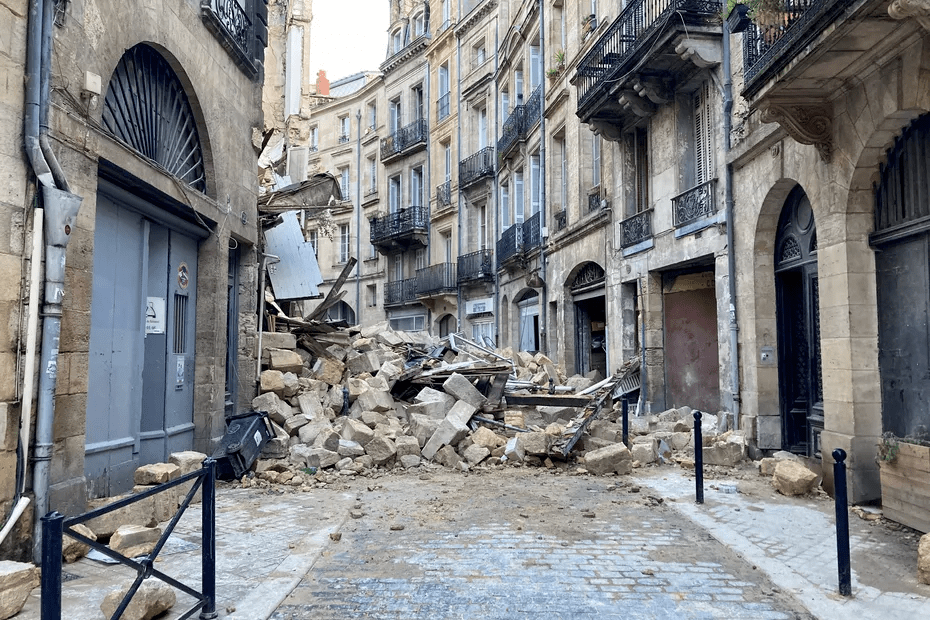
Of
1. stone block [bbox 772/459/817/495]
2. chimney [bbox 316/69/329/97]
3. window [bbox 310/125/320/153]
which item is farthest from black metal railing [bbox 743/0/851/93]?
chimney [bbox 316/69/329/97]

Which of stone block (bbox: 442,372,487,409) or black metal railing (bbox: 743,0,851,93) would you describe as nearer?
black metal railing (bbox: 743,0,851,93)

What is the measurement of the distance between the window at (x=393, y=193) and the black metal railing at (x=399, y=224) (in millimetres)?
724

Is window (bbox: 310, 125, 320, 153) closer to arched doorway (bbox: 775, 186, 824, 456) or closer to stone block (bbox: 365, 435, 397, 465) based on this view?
stone block (bbox: 365, 435, 397, 465)

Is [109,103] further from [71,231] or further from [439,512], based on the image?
[439,512]

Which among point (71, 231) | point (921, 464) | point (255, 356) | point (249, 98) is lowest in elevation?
point (921, 464)

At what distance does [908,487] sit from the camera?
5.82 metres

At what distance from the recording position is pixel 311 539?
220 inches

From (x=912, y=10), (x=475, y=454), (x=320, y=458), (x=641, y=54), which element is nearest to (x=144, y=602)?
(x=320, y=458)

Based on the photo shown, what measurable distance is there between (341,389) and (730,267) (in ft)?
19.9

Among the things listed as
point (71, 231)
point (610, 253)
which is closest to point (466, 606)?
point (71, 231)

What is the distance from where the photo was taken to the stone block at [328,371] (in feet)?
36.8

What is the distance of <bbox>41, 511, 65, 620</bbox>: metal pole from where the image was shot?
2646mm

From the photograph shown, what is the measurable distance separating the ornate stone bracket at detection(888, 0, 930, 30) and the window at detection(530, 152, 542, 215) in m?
14.0

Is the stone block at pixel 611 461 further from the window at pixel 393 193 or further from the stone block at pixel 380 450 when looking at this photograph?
the window at pixel 393 193
